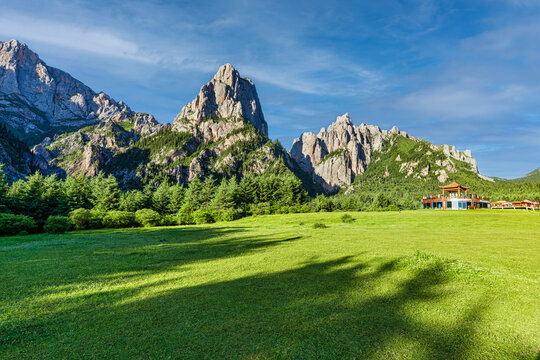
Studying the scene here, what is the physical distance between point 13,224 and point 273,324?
1514 inches

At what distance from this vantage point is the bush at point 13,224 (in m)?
28.3

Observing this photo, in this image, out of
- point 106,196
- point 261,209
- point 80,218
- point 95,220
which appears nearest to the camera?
point 80,218

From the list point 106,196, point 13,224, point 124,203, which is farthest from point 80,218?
point 106,196

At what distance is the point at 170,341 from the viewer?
17.2ft

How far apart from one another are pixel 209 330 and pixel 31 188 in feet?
161

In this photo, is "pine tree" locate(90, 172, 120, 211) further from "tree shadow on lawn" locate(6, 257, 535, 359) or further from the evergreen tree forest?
"tree shadow on lawn" locate(6, 257, 535, 359)

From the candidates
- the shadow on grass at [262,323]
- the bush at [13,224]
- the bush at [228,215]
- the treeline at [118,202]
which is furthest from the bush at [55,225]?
the shadow on grass at [262,323]

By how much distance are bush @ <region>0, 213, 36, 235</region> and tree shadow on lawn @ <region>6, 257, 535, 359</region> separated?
32.8 m

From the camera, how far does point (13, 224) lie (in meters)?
29.1

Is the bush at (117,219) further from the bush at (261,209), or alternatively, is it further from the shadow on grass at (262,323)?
the shadow on grass at (262,323)

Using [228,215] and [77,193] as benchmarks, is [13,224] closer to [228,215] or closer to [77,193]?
[77,193]

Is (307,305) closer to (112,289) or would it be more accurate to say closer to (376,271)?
(376,271)

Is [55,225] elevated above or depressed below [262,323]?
below

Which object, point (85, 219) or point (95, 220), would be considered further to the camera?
point (95, 220)
